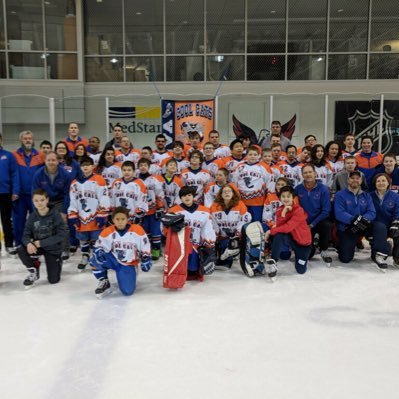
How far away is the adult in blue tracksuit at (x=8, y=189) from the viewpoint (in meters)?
4.88

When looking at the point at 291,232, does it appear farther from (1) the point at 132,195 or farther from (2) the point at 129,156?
(2) the point at 129,156

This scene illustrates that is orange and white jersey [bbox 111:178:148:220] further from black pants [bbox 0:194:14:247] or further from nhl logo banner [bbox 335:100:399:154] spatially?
nhl logo banner [bbox 335:100:399:154]

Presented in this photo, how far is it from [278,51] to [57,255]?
30.0 feet

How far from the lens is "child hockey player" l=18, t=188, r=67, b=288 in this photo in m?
3.97

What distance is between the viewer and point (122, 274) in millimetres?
3709

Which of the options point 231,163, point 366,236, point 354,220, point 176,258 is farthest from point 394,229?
point 176,258

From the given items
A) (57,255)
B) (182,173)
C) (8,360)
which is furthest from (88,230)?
(8,360)

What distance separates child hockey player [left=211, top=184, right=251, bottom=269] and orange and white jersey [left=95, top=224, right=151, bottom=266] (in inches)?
36.5

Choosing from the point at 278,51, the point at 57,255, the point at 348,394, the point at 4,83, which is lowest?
the point at 348,394

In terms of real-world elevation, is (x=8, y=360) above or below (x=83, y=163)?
below

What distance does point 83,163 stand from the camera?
15.0 feet

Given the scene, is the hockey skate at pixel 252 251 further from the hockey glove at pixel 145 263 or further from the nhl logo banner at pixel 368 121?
the nhl logo banner at pixel 368 121

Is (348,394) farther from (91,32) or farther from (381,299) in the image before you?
(91,32)

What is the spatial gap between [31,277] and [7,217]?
4.46 feet
